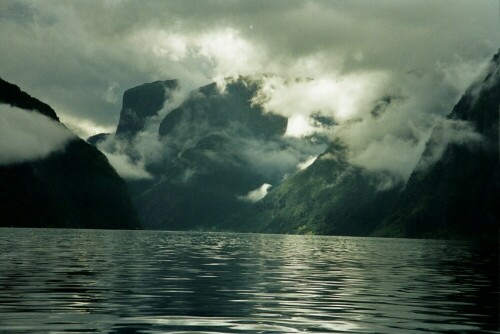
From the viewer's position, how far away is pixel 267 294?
45344 mm

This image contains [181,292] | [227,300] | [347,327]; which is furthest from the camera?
[181,292]

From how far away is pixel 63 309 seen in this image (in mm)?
34562

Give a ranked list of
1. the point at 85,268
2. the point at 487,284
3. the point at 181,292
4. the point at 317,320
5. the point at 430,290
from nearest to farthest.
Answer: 1. the point at 317,320
2. the point at 181,292
3. the point at 430,290
4. the point at 487,284
5. the point at 85,268

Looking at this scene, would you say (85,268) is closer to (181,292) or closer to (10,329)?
(181,292)

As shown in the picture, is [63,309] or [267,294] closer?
[63,309]

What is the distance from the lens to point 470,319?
34.7 m

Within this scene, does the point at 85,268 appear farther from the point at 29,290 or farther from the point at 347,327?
the point at 347,327

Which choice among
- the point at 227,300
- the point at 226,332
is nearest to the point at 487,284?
the point at 227,300

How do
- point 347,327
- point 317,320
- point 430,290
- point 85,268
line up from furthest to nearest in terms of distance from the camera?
point 85,268 → point 430,290 → point 317,320 → point 347,327

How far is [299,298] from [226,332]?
15763 mm

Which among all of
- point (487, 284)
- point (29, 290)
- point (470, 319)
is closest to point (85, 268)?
point (29, 290)

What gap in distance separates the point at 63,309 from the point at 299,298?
1560 cm

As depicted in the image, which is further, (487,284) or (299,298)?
(487,284)

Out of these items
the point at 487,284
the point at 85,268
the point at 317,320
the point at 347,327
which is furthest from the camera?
the point at 85,268
